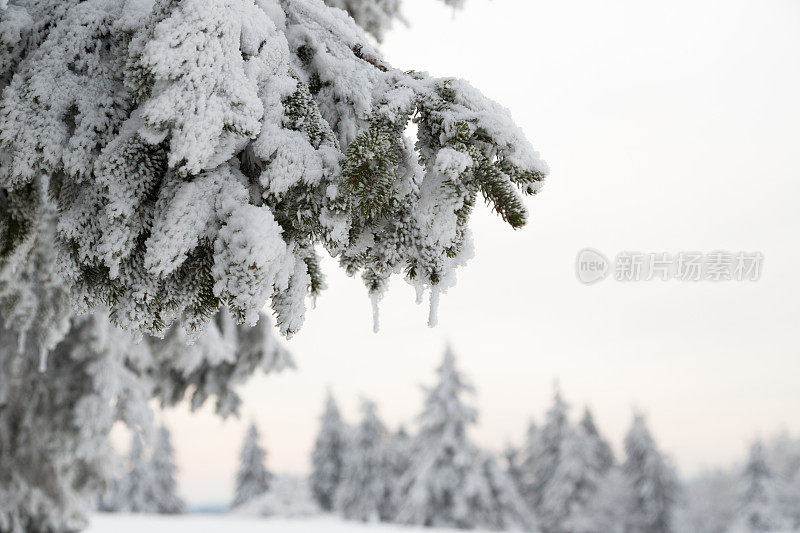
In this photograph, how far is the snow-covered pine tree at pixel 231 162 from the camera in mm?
1700

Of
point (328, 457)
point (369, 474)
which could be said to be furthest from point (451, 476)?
point (328, 457)

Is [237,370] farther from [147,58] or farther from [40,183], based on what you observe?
[147,58]

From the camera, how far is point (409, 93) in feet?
6.16

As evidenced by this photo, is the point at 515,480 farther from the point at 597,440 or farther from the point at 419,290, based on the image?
the point at 419,290

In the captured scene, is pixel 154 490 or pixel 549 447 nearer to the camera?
pixel 549 447

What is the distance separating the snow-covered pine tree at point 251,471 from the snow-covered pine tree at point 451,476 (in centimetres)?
1525

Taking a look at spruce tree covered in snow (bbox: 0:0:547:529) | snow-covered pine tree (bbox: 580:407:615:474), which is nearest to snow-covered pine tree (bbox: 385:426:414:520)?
snow-covered pine tree (bbox: 580:407:615:474)

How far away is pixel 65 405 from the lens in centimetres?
612

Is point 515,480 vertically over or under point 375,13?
under

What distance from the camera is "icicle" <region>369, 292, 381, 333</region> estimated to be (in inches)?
80.4

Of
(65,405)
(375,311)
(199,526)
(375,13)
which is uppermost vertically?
(375,13)

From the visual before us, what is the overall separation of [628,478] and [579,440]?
9.94 feet

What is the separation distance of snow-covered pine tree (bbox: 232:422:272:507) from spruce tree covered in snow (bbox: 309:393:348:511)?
392 centimetres

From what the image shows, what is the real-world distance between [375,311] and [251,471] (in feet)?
130
